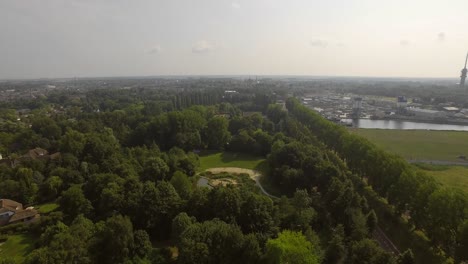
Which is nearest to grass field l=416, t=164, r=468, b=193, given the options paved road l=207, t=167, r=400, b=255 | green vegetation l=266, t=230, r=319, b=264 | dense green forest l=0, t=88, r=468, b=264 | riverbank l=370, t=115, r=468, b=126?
dense green forest l=0, t=88, r=468, b=264

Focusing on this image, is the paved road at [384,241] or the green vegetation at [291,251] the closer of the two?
the green vegetation at [291,251]

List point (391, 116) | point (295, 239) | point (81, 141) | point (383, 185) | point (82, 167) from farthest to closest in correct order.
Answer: point (391, 116) < point (81, 141) < point (82, 167) < point (383, 185) < point (295, 239)

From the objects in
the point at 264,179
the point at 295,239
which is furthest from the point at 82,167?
the point at 295,239

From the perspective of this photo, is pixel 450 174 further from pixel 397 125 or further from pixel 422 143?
pixel 397 125

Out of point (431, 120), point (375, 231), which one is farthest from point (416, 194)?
point (431, 120)

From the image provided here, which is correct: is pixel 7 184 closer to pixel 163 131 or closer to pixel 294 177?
pixel 163 131

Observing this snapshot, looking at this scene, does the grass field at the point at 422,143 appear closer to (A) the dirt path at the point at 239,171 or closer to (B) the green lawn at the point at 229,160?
(B) the green lawn at the point at 229,160

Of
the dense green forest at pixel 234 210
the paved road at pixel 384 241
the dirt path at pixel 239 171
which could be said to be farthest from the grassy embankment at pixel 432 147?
the dirt path at pixel 239 171
